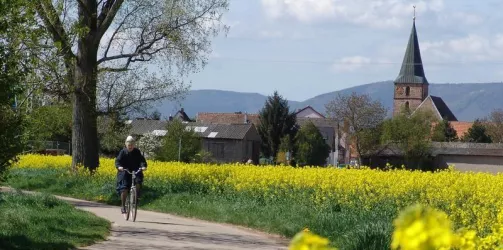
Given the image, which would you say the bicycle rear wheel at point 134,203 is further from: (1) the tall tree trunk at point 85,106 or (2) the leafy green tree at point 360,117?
(2) the leafy green tree at point 360,117

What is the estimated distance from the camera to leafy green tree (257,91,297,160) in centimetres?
9781

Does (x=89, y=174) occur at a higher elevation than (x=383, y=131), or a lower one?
lower

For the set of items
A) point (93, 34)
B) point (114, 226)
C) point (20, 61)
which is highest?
point (93, 34)

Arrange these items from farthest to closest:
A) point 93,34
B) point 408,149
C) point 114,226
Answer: point 408,149 < point 93,34 < point 114,226

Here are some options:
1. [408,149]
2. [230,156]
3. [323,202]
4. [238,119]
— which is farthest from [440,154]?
[323,202]

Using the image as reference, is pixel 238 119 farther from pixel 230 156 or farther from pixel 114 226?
pixel 114 226

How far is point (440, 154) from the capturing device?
9050 centimetres

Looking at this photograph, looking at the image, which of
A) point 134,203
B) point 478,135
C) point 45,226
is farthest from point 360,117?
point 45,226

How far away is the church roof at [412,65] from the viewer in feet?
634

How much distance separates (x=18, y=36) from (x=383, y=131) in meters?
80.0

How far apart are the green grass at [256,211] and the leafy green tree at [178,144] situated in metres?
29.8

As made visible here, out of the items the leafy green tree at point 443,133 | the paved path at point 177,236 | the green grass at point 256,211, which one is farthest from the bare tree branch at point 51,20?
the leafy green tree at point 443,133

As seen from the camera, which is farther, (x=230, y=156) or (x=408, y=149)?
(x=230, y=156)

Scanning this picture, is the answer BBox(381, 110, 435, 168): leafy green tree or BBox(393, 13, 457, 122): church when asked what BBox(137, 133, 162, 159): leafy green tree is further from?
BBox(393, 13, 457, 122): church
